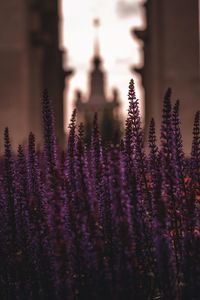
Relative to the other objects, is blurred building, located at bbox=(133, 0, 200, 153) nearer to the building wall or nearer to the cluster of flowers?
the building wall

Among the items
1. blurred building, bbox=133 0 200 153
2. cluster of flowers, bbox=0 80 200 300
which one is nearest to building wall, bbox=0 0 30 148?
blurred building, bbox=133 0 200 153

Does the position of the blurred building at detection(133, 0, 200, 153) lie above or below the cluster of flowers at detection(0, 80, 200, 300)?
above

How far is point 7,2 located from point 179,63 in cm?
317

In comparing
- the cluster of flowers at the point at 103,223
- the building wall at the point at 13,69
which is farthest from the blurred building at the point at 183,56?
the cluster of flowers at the point at 103,223

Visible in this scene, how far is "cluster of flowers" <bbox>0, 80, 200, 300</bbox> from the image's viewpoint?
5.74 ft

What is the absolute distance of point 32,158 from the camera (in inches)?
99.7

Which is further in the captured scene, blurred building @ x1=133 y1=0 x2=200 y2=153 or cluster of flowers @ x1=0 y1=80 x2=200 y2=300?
blurred building @ x1=133 y1=0 x2=200 y2=153

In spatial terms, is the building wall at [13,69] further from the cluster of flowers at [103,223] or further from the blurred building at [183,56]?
the cluster of flowers at [103,223]

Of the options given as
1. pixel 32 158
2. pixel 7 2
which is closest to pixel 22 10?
pixel 7 2

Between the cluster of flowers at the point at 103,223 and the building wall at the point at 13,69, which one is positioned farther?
the building wall at the point at 13,69

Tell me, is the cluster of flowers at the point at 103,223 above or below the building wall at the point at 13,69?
below

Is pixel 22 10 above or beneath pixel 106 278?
above

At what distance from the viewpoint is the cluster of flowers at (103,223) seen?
1749 millimetres

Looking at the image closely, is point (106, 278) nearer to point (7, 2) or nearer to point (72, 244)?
point (72, 244)
